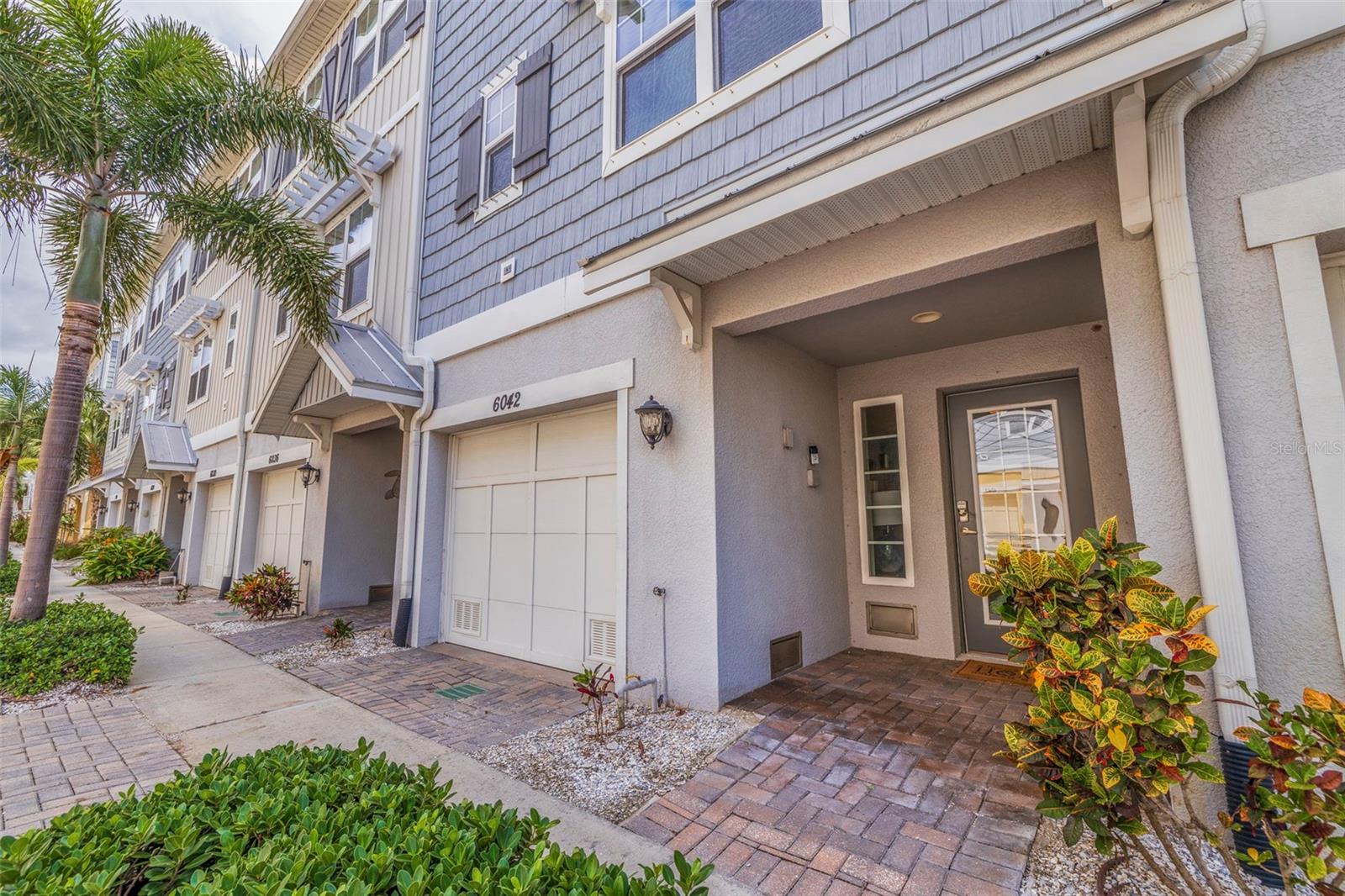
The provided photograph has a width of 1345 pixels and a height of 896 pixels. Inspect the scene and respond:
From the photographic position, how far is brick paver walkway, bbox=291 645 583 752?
13.1ft

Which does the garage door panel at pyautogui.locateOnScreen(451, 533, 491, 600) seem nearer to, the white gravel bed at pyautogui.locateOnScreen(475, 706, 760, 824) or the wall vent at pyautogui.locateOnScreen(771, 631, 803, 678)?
the white gravel bed at pyautogui.locateOnScreen(475, 706, 760, 824)

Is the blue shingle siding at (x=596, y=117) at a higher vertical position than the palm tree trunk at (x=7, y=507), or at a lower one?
higher

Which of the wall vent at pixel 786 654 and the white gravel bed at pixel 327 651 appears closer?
the wall vent at pixel 786 654

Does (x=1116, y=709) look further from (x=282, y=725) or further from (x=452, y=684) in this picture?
(x=282, y=725)

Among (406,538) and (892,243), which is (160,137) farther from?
(892,243)

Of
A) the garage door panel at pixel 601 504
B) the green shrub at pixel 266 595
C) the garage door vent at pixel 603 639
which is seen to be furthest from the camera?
the green shrub at pixel 266 595

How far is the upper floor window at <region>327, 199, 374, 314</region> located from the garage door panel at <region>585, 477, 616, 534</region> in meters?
5.02

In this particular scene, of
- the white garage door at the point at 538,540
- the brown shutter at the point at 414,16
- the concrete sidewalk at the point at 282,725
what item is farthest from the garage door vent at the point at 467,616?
the brown shutter at the point at 414,16

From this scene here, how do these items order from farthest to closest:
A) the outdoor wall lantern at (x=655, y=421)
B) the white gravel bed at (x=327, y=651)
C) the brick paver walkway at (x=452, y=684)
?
the white gravel bed at (x=327, y=651) → the outdoor wall lantern at (x=655, y=421) → the brick paver walkway at (x=452, y=684)

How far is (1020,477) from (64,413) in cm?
878

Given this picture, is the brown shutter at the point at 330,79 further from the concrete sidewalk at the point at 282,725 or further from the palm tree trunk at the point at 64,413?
the concrete sidewalk at the point at 282,725

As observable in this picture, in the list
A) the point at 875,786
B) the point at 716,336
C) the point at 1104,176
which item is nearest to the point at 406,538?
the point at 716,336

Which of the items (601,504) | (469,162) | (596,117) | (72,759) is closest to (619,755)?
(601,504)

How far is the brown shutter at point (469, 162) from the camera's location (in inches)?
253
